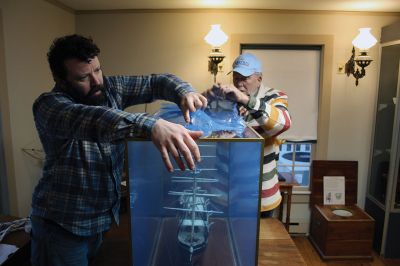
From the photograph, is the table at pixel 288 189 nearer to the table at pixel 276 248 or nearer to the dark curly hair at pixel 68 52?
the table at pixel 276 248

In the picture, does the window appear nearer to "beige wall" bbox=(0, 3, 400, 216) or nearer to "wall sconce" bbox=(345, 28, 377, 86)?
"beige wall" bbox=(0, 3, 400, 216)

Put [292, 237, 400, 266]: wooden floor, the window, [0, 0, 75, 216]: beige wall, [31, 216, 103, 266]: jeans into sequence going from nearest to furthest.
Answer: [31, 216, 103, 266]: jeans < [0, 0, 75, 216]: beige wall < [292, 237, 400, 266]: wooden floor < the window

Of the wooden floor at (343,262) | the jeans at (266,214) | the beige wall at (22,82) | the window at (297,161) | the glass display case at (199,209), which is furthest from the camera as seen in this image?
the window at (297,161)

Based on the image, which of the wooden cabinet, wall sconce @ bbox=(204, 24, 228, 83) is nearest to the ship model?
wall sconce @ bbox=(204, 24, 228, 83)

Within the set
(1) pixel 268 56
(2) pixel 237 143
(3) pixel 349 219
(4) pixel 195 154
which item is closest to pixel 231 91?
(2) pixel 237 143

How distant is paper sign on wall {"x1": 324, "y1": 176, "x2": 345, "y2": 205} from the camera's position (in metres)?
2.72

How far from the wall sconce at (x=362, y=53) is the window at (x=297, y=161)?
30.2 inches

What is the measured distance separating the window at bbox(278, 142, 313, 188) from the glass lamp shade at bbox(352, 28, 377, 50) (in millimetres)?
965

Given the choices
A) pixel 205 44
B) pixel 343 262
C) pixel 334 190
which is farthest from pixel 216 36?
pixel 343 262

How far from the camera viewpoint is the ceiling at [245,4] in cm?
226

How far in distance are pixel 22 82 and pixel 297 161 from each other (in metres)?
2.42

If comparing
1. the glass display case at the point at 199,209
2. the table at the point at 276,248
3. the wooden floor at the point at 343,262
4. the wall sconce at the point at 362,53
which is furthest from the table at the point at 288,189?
the glass display case at the point at 199,209

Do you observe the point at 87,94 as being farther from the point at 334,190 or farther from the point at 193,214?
the point at 334,190

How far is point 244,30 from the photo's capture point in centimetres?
256
